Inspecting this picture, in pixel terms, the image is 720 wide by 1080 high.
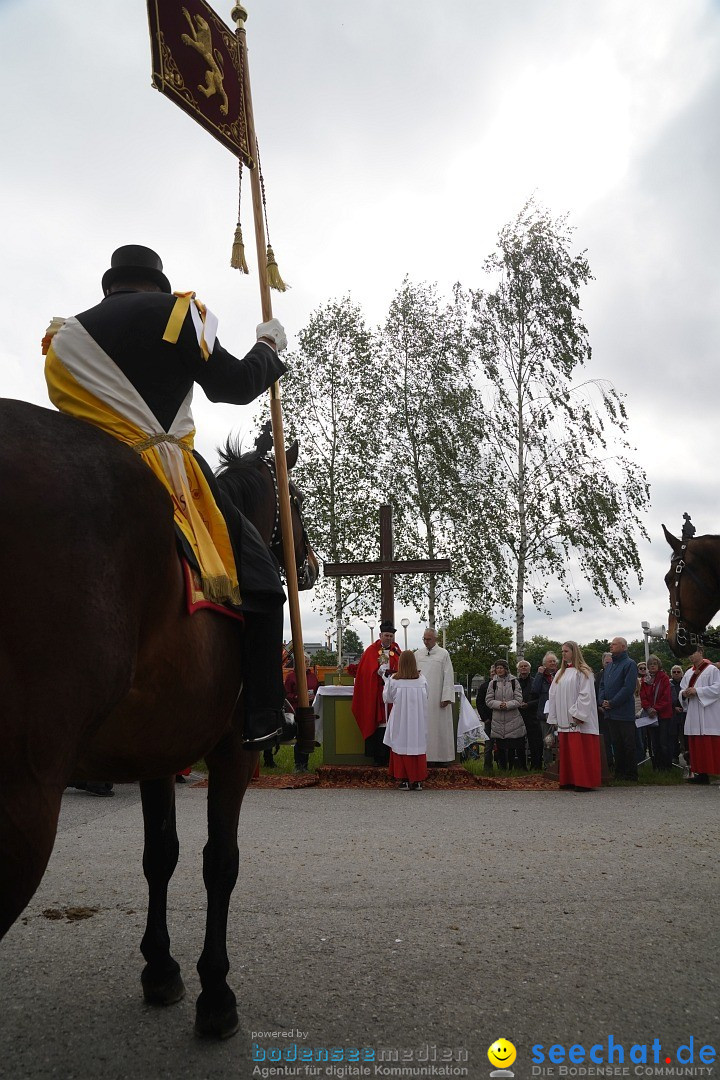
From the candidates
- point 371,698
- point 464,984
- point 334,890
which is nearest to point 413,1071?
point 464,984

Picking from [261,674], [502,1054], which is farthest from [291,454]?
[502,1054]

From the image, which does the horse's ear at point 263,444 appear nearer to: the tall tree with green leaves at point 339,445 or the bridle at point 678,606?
the bridle at point 678,606

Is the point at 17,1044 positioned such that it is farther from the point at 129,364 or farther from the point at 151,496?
the point at 129,364

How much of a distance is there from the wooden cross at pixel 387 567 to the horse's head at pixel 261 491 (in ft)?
33.3

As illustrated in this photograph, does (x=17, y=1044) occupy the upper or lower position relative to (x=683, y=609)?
lower

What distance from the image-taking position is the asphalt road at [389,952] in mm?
2619

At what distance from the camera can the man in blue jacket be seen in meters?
11.3

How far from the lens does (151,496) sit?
2098mm

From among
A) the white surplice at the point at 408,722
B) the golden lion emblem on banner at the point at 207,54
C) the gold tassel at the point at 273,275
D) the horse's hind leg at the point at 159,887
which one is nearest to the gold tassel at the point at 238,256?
the gold tassel at the point at 273,275

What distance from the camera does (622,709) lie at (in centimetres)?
1134

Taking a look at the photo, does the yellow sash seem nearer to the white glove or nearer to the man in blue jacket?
the white glove

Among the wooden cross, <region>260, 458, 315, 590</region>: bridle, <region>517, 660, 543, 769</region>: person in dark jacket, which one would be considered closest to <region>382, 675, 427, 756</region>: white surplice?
<region>517, 660, 543, 769</region>: person in dark jacket

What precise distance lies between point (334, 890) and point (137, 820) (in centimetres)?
371

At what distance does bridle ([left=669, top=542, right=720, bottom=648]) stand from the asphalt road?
1.69m
